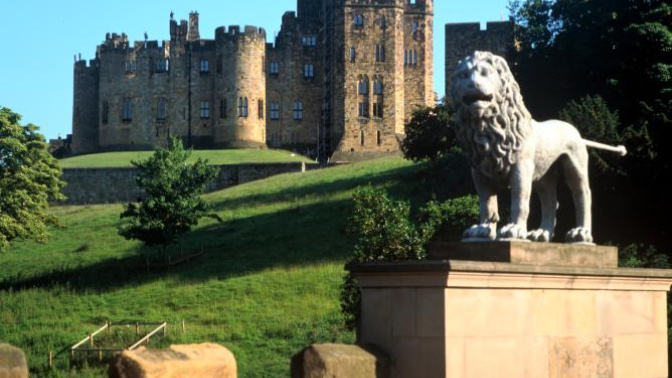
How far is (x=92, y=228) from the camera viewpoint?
67.4m

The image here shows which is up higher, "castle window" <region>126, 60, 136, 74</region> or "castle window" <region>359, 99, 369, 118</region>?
"castle window" <region>126, 60, 136, 74</region>

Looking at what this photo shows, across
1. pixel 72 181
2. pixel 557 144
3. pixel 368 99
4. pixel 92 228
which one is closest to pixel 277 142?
pixel 368 99

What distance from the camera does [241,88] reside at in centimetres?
10594

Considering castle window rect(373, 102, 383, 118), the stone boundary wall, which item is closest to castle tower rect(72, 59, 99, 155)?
the stone boundary wall

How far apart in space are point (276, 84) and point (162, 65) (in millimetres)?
10833

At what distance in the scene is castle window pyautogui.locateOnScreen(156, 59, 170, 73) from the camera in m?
111

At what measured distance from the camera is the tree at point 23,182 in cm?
5378

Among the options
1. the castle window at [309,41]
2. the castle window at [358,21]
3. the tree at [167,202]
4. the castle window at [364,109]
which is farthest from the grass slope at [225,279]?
the castle window at [309,41]

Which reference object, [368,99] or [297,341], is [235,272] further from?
[368,99]

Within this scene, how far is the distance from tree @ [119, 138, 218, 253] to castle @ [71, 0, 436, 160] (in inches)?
1620

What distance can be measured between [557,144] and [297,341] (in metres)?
25.1

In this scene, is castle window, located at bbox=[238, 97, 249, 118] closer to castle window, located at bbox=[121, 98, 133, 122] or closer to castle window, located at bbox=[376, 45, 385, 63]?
castle window, located at bbox=[121, 98, 133, 122]

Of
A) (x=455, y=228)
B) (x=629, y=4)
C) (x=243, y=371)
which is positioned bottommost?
(x=243, y=371)

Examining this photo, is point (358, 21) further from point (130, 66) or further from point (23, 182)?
point (23, 182)
